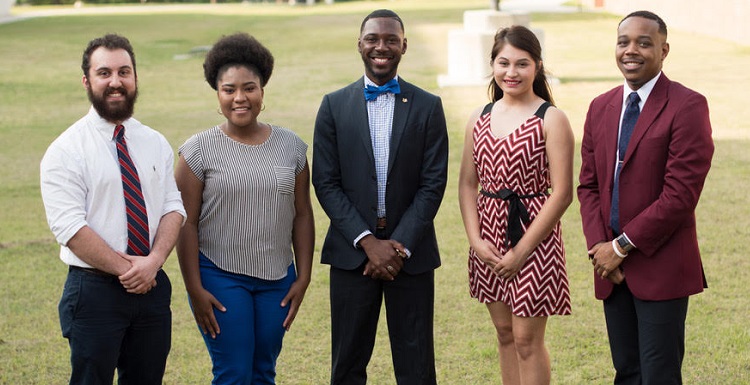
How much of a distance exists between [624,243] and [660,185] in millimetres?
284

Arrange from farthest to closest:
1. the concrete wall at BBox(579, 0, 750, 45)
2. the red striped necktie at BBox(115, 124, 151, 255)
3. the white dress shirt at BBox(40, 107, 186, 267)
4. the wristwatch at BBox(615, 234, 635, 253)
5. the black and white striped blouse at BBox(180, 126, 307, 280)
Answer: the concrete wall at BBox(579, 0, 750, 45) → the black and white striped blouse at BBox(180, 126, 307, 280) → the wristwatch at BBox(615, 234, 635, 253) → the red striped necktie at BBox(115, 124, 151, 255) → the white dress shirt at BBox(40, 107, 186, 267)

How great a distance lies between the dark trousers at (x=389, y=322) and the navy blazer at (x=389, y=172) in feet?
0.32

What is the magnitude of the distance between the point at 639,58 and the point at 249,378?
7.09ft

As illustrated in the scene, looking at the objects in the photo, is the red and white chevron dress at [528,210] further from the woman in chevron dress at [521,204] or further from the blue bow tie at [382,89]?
the blue bow tie at [382,89]

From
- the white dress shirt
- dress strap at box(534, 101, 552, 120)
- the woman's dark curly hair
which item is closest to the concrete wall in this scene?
dress strap at box(534, 101, 552, 120)

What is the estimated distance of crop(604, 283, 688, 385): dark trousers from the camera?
169 inches

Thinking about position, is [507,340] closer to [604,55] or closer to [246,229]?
[246,229]

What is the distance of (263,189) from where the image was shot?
454 cm

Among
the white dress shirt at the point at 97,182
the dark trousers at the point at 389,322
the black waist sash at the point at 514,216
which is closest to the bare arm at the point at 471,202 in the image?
the black waist sash at the point at 514,216

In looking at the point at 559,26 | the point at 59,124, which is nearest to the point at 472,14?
the point at 59,124

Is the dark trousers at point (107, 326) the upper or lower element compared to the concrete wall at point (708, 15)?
lower

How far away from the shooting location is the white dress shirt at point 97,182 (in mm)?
4113

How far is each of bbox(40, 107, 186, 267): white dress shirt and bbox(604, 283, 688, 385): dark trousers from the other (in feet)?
6.27

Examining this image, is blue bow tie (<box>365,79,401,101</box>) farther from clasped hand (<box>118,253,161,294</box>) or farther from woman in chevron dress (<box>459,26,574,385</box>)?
clasped hand (<box>118,253,161,294</box>)
